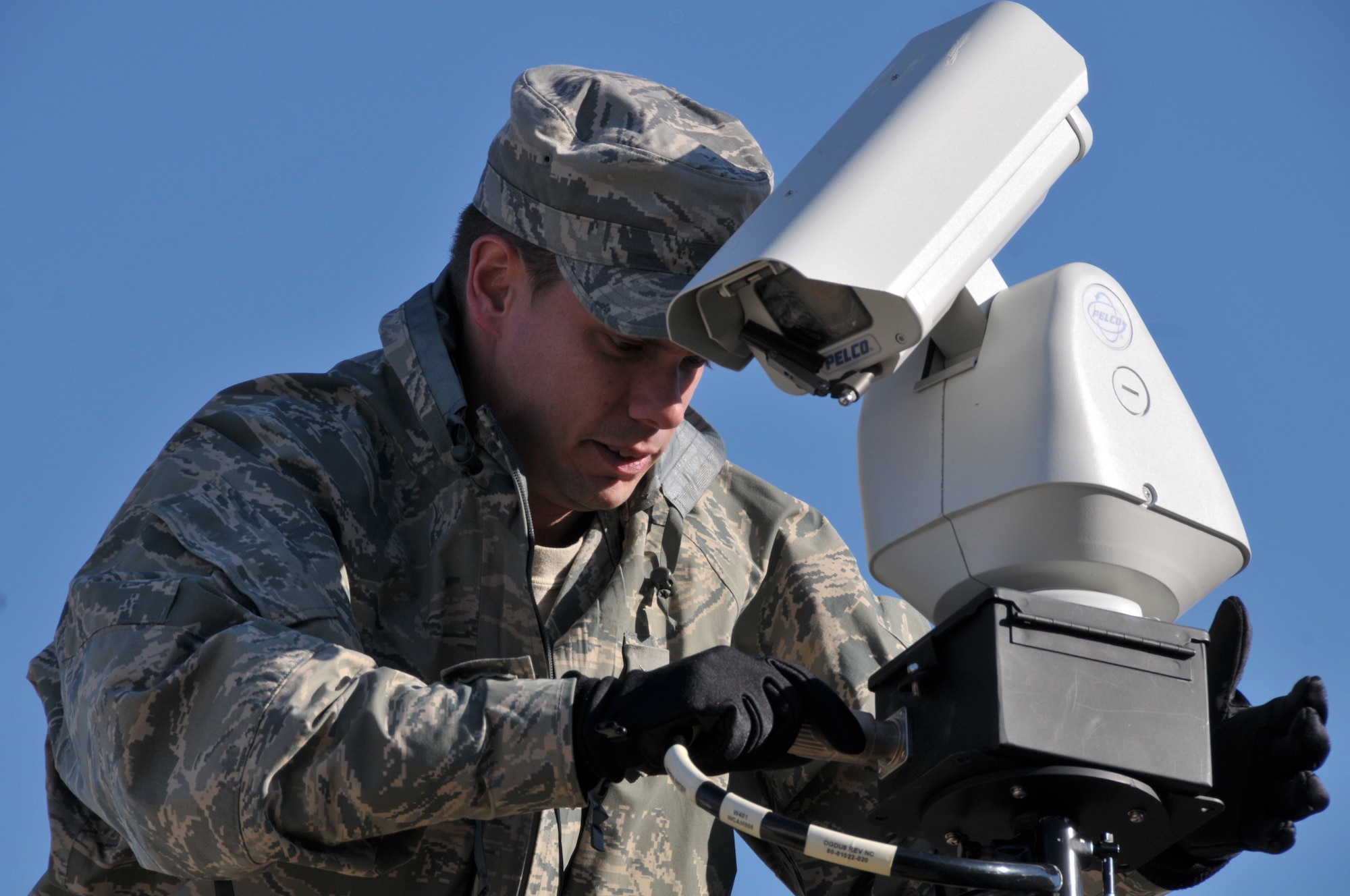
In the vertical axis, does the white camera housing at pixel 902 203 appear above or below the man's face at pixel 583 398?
above

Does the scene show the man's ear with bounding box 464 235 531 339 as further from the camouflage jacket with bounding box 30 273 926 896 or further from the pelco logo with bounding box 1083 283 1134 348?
the pelco logo with bounding box 1083 283 1134 348

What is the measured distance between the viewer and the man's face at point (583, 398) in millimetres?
3789

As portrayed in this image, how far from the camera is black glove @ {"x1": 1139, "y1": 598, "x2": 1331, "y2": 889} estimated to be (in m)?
3.00

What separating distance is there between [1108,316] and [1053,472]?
42 centimetres

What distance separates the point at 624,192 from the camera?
149 inches

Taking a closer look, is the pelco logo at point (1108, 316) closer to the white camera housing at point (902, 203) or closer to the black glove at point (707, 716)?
the white camera housing at point (902, 203)

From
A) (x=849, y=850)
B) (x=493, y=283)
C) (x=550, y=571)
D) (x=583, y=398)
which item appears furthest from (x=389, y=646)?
(x=849, y=850)

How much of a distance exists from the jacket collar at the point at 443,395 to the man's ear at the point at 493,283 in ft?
0.31

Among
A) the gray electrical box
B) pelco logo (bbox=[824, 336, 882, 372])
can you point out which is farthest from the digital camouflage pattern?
pelco logo (bbox=[824, 336, 882, 372])

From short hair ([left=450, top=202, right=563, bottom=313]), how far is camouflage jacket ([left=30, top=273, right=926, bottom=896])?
180mm

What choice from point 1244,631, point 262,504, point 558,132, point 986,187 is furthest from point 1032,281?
point 262,504

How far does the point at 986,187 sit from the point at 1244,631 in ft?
3.74

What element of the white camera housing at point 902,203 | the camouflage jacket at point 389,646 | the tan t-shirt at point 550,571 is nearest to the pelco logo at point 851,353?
the white camera housing at point 902,203

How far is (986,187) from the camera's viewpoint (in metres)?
2.86
